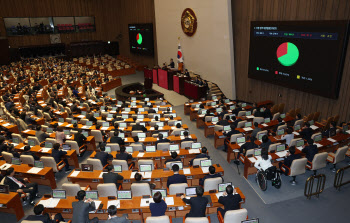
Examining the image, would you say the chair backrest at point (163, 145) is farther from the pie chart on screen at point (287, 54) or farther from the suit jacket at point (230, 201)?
the pie chart on screen at point (287, 54)

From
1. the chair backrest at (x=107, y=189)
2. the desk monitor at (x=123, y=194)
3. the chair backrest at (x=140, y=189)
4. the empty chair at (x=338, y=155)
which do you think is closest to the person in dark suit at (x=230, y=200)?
the chair backrest at (x=140, y=189)

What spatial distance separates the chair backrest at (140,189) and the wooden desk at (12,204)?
137 inches

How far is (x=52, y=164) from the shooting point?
30.2 ft

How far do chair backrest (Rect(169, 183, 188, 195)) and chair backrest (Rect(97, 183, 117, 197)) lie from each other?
1.62 m

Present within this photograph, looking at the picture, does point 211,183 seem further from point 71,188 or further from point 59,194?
point 59,194

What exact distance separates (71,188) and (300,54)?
12325 millimetres

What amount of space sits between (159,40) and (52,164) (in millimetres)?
19360

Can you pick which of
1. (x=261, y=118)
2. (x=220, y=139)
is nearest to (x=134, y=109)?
(x=220, y=139)

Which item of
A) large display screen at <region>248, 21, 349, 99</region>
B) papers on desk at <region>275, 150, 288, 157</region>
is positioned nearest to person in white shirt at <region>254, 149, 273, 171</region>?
papers on desk at <region>275, 150, 288, 157</region>

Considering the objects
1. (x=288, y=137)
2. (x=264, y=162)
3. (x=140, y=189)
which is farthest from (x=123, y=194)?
(x=288, y=137)

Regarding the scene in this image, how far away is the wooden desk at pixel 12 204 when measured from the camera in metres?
7.25

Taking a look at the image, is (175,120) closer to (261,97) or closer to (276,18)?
(261,97)

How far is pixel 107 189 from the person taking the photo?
7262 mm

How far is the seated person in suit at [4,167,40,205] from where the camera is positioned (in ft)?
25.9
